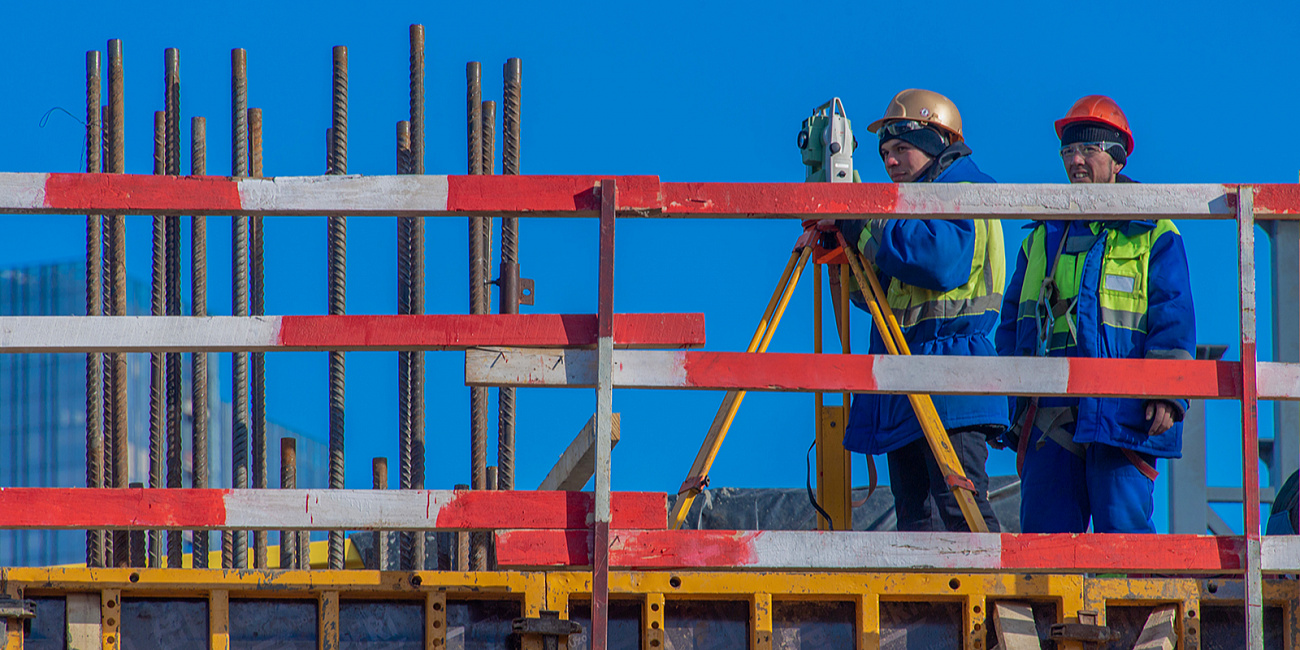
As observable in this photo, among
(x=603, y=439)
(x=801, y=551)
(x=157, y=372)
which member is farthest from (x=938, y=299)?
(x=157, y=372)

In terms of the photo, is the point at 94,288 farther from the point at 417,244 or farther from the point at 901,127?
the point at 901,127

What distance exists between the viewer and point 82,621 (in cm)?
519

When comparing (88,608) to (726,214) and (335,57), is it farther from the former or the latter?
(335,57)

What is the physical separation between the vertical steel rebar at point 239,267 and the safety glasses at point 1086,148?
176 inches

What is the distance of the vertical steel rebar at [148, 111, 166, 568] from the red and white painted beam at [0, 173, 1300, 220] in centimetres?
337

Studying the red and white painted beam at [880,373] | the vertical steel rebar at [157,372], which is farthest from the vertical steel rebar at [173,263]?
the red and white painted beam at [880,373]

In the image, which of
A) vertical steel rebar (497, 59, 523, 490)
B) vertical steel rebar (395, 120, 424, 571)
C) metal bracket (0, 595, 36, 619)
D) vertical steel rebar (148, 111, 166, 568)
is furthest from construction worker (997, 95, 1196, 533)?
vertical steel rebar (148, 111, 166, 568)

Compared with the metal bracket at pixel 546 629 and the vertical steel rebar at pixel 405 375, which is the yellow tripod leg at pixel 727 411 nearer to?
the metal bracket at pixel 546 629

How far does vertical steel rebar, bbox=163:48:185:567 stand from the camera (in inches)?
339

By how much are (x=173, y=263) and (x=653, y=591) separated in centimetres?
476

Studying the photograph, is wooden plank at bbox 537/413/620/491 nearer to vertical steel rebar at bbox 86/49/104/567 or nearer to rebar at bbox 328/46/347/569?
rebar at bbox 328/46/347/569

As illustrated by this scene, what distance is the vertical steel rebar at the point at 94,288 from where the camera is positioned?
8.27 m

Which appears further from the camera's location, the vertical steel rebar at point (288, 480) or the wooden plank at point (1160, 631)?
the vertical steel rebar at point (288, 480)

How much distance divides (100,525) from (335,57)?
442cm
